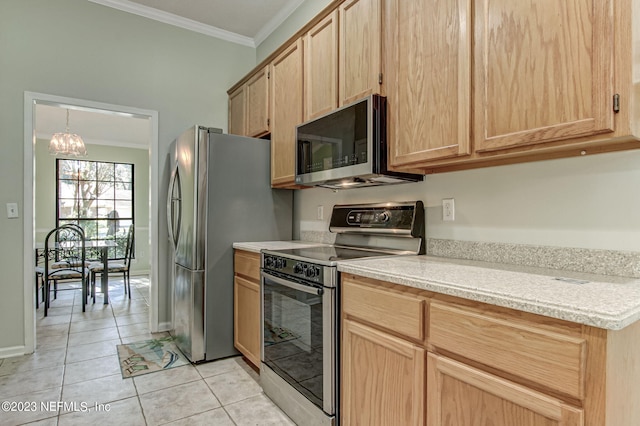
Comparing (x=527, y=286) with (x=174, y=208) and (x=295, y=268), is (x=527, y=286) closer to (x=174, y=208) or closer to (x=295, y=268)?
(x=295, y=268)

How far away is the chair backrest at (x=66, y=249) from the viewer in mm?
4285

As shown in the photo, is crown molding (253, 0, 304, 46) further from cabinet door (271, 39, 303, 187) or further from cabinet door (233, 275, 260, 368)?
cabinet door (233, 275, 260, 368)

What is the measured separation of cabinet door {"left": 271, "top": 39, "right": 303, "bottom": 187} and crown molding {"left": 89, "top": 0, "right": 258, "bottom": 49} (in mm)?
894

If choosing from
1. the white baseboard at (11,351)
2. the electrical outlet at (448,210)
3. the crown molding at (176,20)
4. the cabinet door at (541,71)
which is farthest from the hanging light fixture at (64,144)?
the cabinet door at (541,71)

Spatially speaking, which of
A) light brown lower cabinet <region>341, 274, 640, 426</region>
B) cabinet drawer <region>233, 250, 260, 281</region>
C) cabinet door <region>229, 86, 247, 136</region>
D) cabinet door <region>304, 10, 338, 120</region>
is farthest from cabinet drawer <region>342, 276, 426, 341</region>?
cabinet door <region>229, 86, 247, 136</region>

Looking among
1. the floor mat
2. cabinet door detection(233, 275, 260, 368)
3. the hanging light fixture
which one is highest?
the hanging light fixture

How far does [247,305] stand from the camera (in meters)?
2.56

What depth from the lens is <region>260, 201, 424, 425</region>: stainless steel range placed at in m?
1.67

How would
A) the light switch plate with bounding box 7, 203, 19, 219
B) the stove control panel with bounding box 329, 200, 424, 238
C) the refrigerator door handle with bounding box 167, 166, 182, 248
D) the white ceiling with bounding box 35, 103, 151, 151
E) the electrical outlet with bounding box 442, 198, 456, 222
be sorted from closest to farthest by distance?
the electrical outlet with bounding box 442, 198, 456, 222 < the stove control panel with bounding box 329, 200, 424, 238 < the light switch plate with bounding box 7, 203, 19, 219 < the refrigerator door handle with bounding box 167, 166, 182, 248 < the white ceiling with bounding box 35, 103, 151, 151

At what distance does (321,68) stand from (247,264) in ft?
4.72

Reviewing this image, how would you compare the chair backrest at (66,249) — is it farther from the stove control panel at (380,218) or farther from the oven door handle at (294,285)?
the stove control panel at (380,218)

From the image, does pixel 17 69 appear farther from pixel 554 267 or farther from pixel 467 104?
pixel 554 267

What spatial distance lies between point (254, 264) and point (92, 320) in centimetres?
247

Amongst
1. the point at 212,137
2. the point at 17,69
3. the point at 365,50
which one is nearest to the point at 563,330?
the point at 365,50
